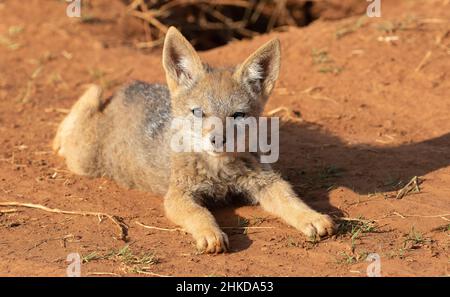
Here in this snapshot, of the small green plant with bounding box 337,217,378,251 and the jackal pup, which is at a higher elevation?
the jackal pup

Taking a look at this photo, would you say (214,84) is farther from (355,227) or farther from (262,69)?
(355,227)

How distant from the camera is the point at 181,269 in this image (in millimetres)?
4711

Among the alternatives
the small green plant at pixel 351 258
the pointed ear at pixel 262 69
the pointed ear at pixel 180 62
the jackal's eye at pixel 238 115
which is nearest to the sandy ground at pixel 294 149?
the small green plant at pixel 351 258

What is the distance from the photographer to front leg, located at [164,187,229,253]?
16.3 feet

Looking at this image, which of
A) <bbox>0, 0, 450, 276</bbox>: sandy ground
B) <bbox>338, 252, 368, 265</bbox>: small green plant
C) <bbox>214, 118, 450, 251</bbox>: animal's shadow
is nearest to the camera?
<bbox>338, 252, 368, 265</bbox>: small green plant

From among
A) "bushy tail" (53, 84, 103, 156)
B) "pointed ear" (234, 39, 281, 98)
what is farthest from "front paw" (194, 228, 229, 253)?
"bushy tail" (53, 84, 103, 156)

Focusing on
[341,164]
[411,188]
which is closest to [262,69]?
[341,164]

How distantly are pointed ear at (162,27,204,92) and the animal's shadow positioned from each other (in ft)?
3.71

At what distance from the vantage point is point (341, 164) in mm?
6676

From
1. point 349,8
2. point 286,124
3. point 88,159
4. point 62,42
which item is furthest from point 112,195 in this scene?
point 349,8

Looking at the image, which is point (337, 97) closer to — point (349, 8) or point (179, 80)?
point (179, 80)

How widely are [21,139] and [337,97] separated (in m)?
3.60

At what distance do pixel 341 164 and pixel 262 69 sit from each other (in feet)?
4.46

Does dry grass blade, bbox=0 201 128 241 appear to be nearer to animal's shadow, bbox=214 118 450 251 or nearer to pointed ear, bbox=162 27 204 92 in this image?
animal's shadow, bbox=214 118 450 251
